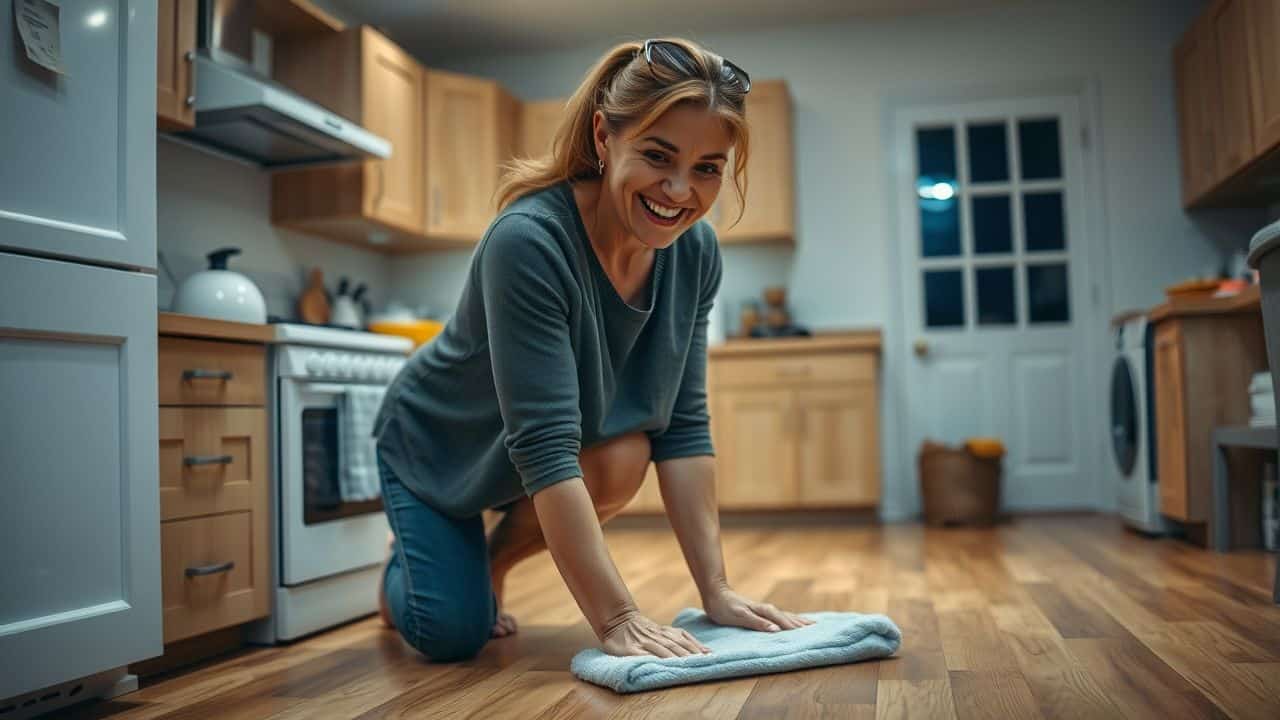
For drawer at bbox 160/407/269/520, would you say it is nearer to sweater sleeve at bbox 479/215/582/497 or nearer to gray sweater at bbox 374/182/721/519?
gray sweater at bbox 374/182/721/519

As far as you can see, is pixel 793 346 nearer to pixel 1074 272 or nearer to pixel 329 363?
pixel 1074 272

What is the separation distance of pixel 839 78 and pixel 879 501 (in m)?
2.04

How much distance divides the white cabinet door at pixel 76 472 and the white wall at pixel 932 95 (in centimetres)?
368

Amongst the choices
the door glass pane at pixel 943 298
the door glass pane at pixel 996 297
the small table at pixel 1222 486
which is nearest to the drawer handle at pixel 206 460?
the small table at pixel 1222 486

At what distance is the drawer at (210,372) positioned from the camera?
2029 mm

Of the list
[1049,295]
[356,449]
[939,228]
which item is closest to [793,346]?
[939,228]

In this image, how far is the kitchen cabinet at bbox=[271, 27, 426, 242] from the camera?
13.0 ft

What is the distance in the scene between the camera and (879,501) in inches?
183

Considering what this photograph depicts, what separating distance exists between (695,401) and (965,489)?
2.84 metres

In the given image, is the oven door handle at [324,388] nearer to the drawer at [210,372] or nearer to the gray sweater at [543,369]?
the drawer at [210,372]

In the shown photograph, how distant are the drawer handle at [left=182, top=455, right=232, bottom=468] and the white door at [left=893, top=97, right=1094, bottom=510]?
3520 mm

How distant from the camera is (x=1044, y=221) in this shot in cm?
492

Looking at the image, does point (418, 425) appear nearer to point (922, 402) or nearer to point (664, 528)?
point (664, 528)

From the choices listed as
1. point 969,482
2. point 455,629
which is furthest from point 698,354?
point 969,482
